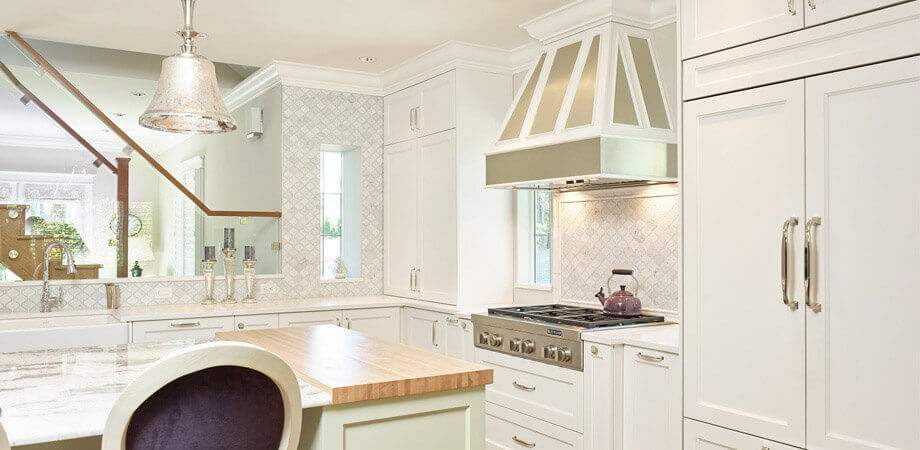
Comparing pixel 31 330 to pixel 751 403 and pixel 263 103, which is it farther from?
pixel 751 403

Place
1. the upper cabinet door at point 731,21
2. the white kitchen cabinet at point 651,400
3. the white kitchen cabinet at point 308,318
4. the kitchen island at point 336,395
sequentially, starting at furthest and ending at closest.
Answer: the white kitchen cabinet at point 308,318 → the white kitchen cabinet at point 651,400 → the upper cabinet door at point 731,21 → the kitchen island at point 336,395

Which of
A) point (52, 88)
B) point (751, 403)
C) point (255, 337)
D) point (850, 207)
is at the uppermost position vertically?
point (52, 88)

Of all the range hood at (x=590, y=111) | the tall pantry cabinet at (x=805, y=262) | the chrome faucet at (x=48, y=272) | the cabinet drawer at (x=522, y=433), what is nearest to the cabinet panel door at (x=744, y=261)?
the tall pantry cabinet at (x=805, y=262)

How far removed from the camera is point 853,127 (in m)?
2.16

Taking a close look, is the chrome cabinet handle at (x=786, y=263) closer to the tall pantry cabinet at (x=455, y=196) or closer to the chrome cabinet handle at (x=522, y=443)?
the chrome cabinet handle at (x=522, y=443)

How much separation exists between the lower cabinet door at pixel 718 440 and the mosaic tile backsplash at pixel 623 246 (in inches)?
33.8

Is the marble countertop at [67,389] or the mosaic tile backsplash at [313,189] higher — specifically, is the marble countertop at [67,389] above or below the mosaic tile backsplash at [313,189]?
below

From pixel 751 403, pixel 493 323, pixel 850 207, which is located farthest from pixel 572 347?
pixel 850 207

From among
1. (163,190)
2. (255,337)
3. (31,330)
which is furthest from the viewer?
(163,190)

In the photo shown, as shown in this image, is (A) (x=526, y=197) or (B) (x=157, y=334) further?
(A) (x=526, y=197)

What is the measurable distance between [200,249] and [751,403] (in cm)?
361

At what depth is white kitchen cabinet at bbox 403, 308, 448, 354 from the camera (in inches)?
174

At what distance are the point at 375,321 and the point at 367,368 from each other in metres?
2.80

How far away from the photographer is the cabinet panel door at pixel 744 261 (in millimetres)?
2332
